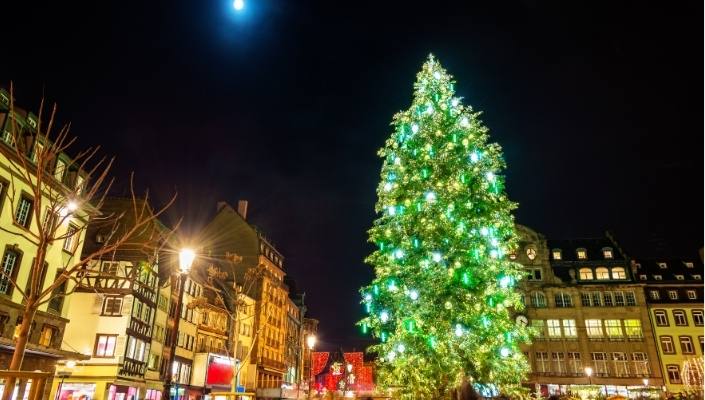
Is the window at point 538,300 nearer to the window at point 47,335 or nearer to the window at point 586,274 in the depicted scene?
the window at point 586,274

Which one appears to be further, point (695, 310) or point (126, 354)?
point (695, 310)

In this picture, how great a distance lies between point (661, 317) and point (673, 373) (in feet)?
21.4

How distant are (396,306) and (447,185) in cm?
468

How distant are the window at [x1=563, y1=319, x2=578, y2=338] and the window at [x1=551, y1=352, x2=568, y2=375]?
2584 mm

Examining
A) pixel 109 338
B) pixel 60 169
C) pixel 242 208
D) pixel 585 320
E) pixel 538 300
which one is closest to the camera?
pixel 60 169

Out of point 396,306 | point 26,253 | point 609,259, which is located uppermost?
point 609,259

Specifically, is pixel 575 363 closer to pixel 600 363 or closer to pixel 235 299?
pixel 600 363

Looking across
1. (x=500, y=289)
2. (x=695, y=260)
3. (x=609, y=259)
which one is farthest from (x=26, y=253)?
(x=695, y=260)

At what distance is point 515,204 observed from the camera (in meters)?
16.8

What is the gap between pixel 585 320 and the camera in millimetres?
54469

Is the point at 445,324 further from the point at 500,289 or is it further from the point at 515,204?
the point at 515,204

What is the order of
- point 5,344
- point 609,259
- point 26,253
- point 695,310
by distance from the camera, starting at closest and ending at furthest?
1. point 5,344
2. point 26,253
3. point 695,310
4. point 609,259

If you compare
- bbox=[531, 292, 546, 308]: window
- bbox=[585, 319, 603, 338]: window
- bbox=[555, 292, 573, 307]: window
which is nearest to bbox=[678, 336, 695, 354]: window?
bbox=[585, 319, 603, 338]: window

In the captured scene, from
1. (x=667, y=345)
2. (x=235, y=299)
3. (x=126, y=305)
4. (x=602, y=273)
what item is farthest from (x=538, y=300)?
(x=126, y=305)
